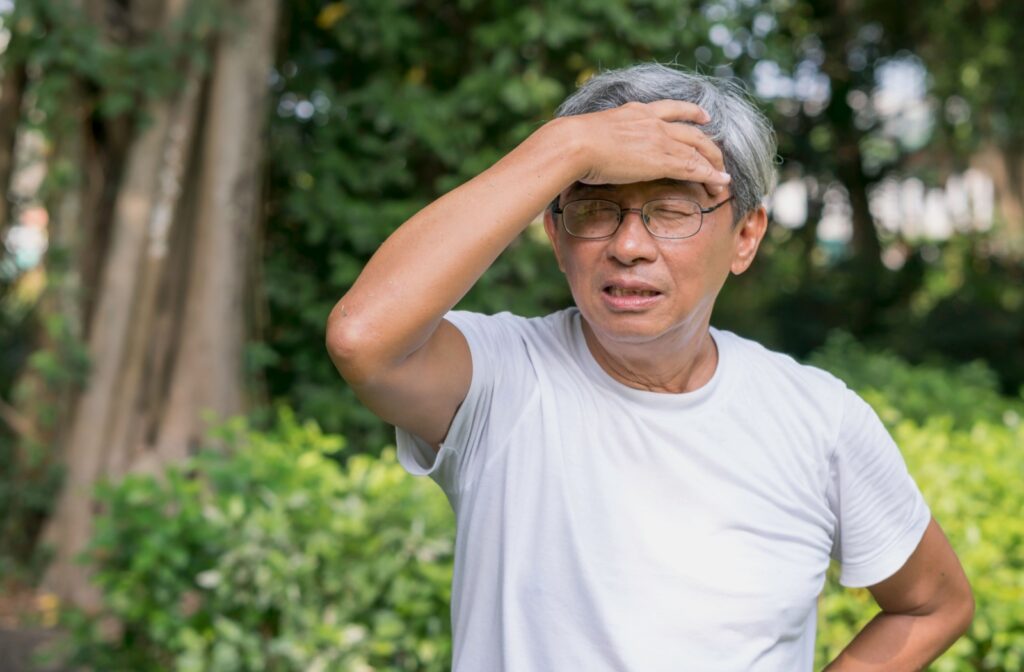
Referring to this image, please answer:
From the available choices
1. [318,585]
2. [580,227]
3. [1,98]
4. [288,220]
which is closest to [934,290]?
[288,220]

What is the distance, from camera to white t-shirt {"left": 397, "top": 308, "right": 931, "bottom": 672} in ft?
5.59

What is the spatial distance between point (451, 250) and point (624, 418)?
0.36m

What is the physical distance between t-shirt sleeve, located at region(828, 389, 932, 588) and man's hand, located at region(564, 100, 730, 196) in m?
0.44

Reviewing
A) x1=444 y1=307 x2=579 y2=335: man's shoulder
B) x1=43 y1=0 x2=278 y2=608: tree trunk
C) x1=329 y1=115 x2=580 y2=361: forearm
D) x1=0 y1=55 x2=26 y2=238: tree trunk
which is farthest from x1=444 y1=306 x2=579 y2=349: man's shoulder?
x1=0 y1=55 x2=26 y2=238: tree trunk

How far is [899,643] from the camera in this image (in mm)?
2021

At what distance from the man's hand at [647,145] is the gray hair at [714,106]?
1.5 inches

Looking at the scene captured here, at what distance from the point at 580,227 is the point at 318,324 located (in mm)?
3674

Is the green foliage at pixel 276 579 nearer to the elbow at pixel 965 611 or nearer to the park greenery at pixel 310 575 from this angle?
the park greenery at pixel 310 575

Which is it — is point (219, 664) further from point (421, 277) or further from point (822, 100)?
point (822, 100)

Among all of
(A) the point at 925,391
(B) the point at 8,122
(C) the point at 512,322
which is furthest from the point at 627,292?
A: (A) the point at 925,391

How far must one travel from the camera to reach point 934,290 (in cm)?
1242

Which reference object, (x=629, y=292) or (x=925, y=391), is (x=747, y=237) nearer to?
(x=629, y=292)

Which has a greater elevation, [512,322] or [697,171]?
[697,171]

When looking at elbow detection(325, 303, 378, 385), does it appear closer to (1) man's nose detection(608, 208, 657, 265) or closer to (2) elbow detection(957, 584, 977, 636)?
(1) man's nose detection(608, 208, 657, 265)
